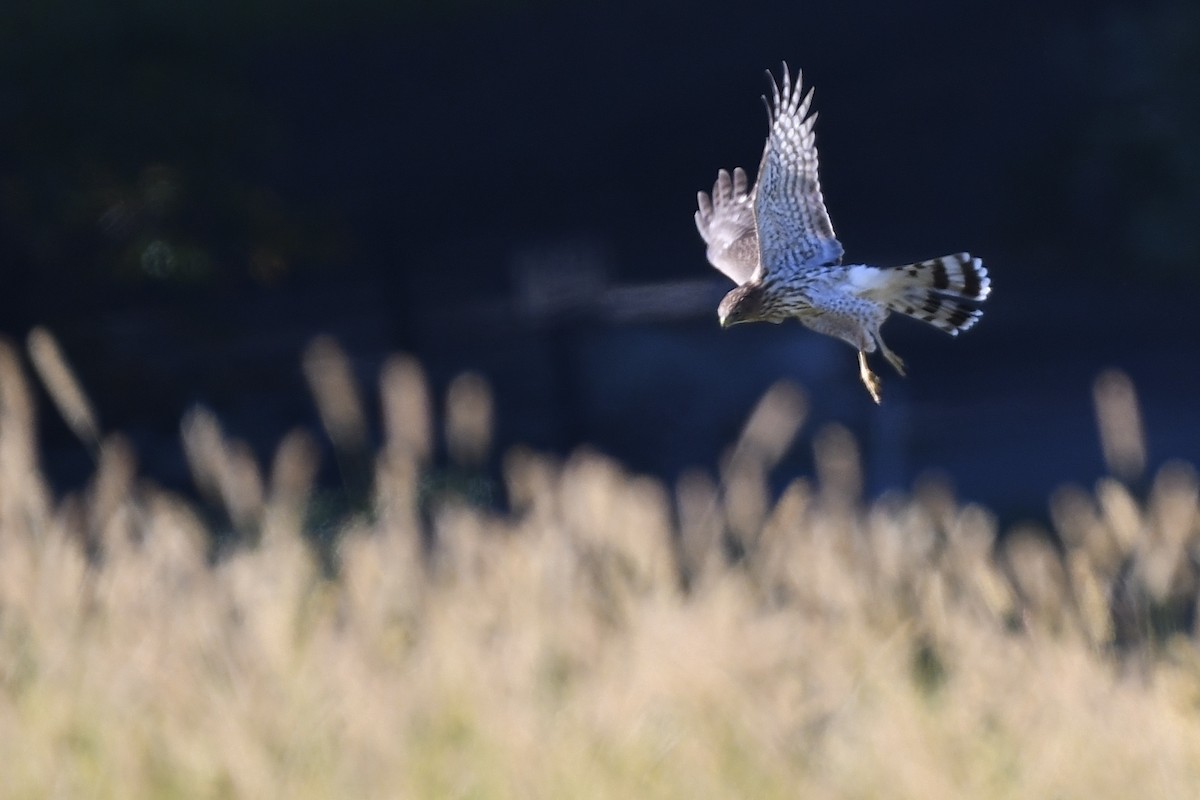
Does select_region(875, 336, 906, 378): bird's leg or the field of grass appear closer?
select_region(875, 336, 906, 378): bird's leg

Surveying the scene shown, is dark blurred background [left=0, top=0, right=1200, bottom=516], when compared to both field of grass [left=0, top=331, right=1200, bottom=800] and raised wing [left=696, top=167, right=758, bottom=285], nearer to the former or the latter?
field of grass [left=0, top=331, right=1200, bottom=800]

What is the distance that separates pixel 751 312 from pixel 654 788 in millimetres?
1513

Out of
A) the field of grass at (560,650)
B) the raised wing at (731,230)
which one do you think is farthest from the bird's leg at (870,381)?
the field of grass at (560,650)

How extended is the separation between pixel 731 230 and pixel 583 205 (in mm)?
11977

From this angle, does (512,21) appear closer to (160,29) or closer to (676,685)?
(160,29)

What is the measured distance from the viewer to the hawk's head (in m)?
0.92

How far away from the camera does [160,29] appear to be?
8570 mm

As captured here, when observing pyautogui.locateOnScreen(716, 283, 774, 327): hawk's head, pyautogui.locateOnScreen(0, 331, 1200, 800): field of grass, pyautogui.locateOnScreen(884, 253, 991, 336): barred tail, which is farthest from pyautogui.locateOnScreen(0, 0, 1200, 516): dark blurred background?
pyautogui.locateOnScreen(716, 283, 774, 327): hawk's head

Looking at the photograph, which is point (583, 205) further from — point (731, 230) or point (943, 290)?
point (943, 290)

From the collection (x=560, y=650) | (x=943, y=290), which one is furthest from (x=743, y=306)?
(x=560, y=650)

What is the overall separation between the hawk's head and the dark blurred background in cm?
718

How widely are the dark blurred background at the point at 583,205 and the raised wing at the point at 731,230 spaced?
21.7 feet

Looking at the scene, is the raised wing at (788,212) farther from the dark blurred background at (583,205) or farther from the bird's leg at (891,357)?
the dark blurred background at (583,205)

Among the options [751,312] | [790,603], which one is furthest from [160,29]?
[751,312]
